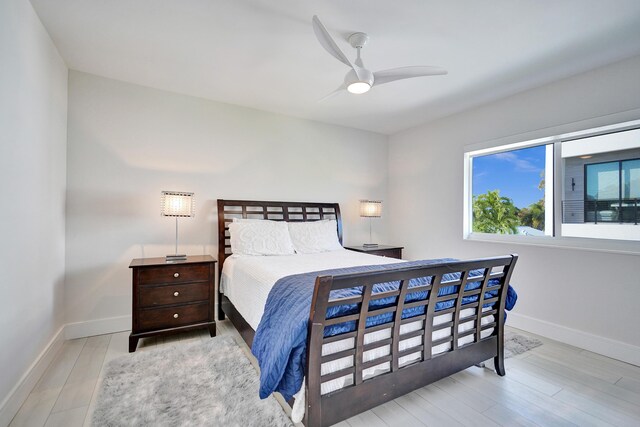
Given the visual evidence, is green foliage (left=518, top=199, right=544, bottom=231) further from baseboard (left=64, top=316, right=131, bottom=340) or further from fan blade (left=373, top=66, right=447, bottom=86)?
baseboard (left=64, top=316, right=131, bottom=340)

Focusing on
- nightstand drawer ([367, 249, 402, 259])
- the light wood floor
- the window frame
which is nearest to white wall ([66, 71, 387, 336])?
the light wood floor

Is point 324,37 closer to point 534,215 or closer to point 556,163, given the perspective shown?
point 556,163

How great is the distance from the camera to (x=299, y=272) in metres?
2.29

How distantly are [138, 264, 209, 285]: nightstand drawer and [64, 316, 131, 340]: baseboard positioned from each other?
81 centimetres

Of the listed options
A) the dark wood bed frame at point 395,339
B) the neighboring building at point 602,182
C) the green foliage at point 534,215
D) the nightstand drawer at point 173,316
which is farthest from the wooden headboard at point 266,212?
the neighboring building at point 602,182

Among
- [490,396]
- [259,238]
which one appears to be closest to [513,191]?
[490,396]

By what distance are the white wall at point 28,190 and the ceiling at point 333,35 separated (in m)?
0.31

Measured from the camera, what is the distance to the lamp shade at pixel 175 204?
9.31ft

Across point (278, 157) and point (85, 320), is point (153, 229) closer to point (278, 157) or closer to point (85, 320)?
point (85, 320)

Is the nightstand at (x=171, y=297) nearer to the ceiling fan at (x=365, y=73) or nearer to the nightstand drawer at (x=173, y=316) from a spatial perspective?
the nightstand drawer at (x=173, y=316)

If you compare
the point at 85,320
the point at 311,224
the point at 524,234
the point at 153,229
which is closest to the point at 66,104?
the point at 153,229

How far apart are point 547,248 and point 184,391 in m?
3.57

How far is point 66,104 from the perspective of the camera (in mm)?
2811

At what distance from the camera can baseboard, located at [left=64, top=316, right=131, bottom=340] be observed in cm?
280
